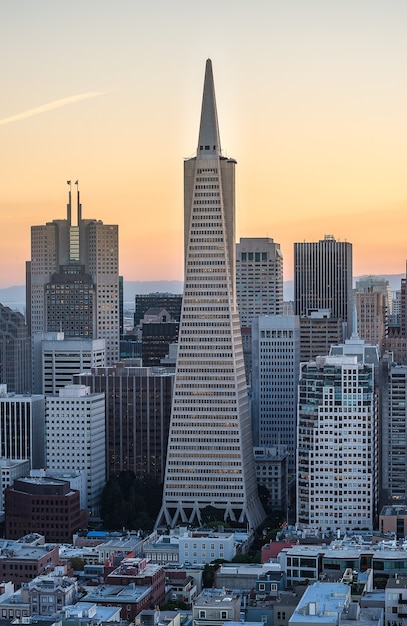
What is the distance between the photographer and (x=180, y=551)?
113m

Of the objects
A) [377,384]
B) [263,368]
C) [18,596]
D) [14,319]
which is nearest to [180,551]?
[18,596]

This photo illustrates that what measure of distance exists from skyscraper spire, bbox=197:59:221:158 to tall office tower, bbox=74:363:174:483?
21.6 m

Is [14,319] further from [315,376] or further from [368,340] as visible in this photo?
[315,376]

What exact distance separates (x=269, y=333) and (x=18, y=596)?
239 feet

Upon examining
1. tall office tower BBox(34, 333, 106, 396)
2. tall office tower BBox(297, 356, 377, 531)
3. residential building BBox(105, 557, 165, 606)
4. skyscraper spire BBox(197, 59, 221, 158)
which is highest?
skyscraper spire BBox(197, 59, 221, 158)

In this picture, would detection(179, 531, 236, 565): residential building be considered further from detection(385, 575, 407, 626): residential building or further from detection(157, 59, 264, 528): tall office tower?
detection(385, 575, 407, 626): residential building

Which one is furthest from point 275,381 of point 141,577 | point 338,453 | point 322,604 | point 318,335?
point 322,604

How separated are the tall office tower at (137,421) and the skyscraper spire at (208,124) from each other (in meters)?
21.6

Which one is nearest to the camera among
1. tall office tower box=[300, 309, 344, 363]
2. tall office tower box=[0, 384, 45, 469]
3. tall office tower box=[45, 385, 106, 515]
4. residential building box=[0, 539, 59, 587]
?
residential building box=[0, 539, 59, 587]

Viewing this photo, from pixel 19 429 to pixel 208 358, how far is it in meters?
20.3

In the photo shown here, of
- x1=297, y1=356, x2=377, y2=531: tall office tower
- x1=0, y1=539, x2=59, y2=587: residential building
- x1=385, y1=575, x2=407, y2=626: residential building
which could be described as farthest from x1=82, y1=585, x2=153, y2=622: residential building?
x1=297, y1=356, x2=377, y2=531: tall office tower

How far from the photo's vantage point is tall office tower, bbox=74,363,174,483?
145 metres

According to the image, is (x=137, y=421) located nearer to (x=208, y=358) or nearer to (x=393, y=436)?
(x=208, y=358)

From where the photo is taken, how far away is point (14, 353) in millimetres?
186375
